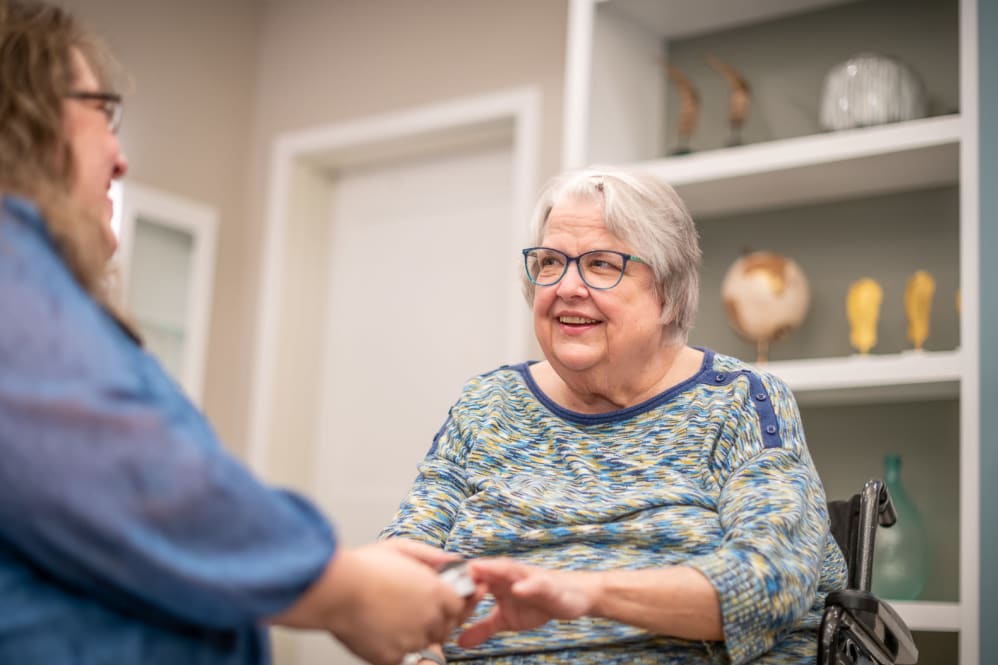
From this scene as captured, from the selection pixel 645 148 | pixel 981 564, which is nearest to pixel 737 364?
pixel 981 564

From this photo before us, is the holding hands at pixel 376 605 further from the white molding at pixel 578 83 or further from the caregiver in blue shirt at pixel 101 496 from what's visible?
the white molding at pixel 578 83

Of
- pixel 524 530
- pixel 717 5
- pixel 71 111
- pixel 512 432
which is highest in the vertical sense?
pixel 717 5

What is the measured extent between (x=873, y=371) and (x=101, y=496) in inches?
86.4

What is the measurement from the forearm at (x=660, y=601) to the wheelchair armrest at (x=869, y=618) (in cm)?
22

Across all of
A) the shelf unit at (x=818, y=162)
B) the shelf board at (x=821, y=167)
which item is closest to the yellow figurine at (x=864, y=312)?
the shelf unit at (x=818, y=162)

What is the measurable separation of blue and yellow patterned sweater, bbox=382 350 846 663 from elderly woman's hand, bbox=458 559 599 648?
15cm

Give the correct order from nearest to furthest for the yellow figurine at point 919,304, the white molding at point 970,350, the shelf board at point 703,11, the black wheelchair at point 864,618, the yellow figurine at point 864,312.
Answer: the black wheelchair at point 864,618 → the white molding at point 970,350 → the yellow figurine at point 919,304 → the yellow figurine at point 864,312 → the shelf board at point 703,11

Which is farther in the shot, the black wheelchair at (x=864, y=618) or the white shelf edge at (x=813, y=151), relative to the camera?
the white shelf edge at (x=813, y=151)

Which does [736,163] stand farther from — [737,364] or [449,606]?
[449,606]

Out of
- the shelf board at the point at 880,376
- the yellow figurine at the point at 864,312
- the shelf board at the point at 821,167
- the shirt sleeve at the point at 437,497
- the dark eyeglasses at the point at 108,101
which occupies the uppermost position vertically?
the shelf board at the point at 821,167

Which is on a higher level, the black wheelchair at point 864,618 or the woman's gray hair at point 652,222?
the woman's gray hair at point 652,222

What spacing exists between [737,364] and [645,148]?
177 centimetres

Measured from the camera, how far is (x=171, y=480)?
2.95 feet

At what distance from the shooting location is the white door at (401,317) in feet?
12.8
